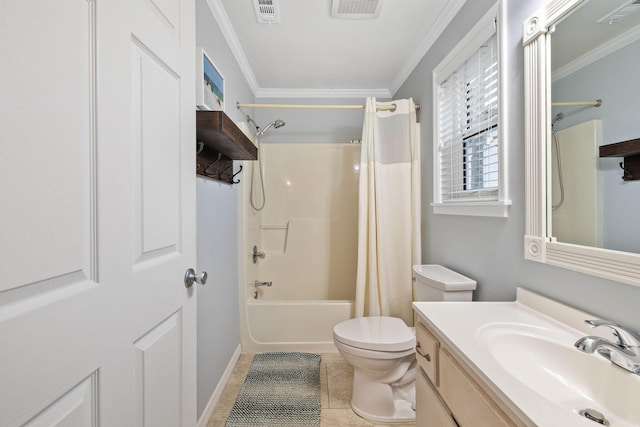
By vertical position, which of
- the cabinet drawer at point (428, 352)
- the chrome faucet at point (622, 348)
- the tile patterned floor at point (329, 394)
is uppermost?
the chrome faucet at point (622, 348)

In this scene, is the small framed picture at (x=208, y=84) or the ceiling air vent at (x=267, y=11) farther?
the ceiling air vent at (x=267, y=11)

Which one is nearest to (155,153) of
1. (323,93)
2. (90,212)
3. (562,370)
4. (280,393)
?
(90,212)

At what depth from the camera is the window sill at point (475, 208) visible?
1.26 m

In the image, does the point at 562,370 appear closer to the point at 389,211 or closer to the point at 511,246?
the point at 511,246

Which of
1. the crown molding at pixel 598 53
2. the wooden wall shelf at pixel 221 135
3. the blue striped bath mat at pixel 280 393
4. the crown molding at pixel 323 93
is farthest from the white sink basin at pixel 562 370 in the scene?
the crown molding at pixel 323 93

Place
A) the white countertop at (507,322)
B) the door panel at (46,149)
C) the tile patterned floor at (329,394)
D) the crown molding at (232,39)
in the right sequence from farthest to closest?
the crown molding at (232,39), the tile patterned floor at (329,394), the white countertop at (507,322), the door panel at (46,149)

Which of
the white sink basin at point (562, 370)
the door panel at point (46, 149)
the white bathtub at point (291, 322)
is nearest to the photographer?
the door panel at point (46, 149)

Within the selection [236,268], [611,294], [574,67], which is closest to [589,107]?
[574,67]

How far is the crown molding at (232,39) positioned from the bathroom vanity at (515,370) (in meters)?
1.92

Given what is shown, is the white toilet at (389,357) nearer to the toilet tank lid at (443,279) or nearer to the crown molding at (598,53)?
the toilet tank lid at (443,279)

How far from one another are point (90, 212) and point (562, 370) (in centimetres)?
124

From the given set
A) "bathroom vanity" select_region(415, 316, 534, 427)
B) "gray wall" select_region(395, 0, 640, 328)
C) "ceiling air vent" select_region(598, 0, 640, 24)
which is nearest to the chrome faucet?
"gray wall" select_region(395, 0, 640, 328)

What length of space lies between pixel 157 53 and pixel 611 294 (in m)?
1.47

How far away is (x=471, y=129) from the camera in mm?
1556
